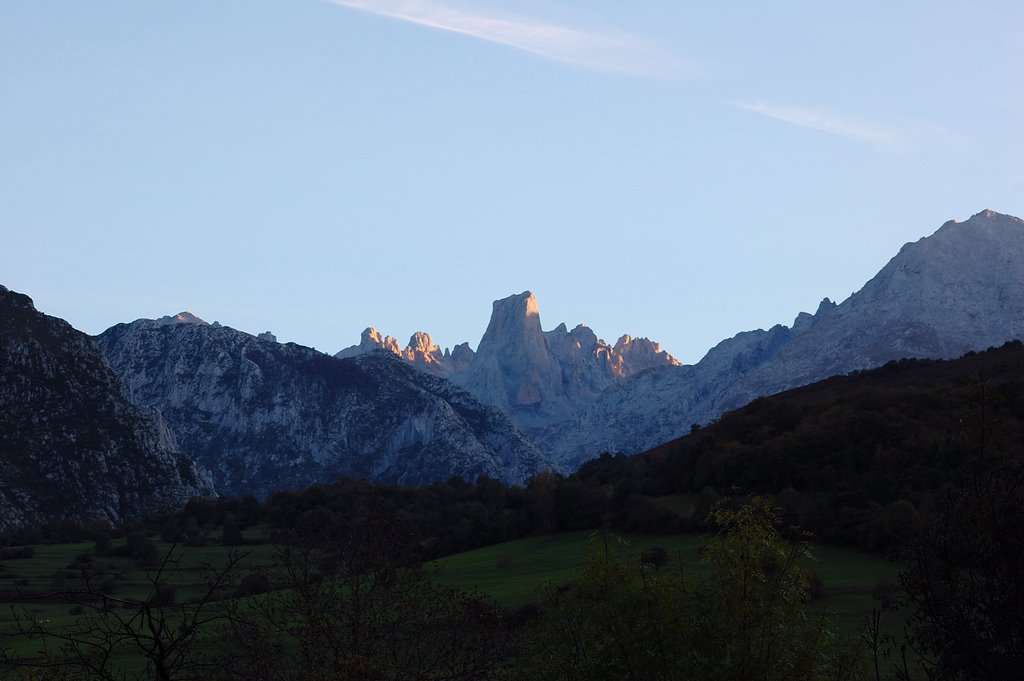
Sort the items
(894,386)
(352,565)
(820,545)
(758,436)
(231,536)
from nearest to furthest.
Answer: (352,565)
(820,545)
(758,436)
(231,536)
(894,386)

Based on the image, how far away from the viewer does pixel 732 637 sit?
36.0 m

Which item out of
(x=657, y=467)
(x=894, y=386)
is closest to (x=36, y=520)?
(x=657, y=467)

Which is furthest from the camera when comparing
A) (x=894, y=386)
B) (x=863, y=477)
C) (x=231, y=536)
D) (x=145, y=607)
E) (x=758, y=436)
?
(x=894, y=386)

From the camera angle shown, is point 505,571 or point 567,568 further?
point 505,571

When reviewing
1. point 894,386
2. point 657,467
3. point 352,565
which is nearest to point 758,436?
→ point 657,467

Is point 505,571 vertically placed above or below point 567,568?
above

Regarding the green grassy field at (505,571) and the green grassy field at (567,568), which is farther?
the green grassy field at (505,571)

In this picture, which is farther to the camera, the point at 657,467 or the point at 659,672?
the point at 657,467

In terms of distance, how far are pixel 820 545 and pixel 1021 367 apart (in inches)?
2546

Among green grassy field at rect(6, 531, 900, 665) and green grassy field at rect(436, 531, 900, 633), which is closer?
green grassy field at rect(436, 531, 900, 633)

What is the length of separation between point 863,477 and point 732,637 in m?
88.6

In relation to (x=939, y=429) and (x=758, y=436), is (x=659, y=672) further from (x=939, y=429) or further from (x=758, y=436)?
(x=758, y=436)

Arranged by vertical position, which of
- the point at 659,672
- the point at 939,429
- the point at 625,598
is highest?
the point at 939,429

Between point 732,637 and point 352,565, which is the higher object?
point 352,565
